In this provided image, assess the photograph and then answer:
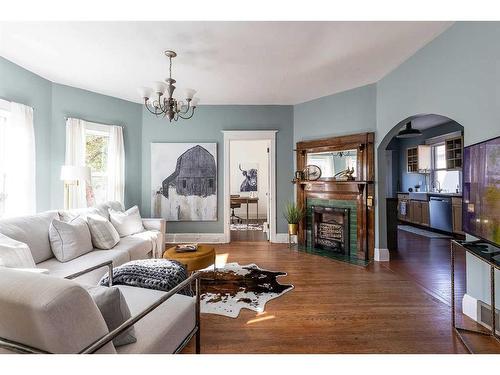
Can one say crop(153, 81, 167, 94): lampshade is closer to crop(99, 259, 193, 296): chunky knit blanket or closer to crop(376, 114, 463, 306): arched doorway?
crop(99, 259, 193, 296): chunky knit blanket

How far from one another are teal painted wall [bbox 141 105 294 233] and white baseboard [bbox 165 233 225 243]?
2.23 feet

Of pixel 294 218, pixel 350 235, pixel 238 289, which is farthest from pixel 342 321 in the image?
pixel 294 218

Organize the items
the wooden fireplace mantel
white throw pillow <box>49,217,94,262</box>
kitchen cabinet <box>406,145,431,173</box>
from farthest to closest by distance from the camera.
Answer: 1. kitchen cabinet <box>406,145,431,173</box>
2. the wooden fireplace mantel
3. white throw pillow <box>49,217,94,262</box>

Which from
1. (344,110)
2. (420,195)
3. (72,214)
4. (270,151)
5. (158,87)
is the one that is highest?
(344,110)

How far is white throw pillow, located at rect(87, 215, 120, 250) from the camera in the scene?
302cm

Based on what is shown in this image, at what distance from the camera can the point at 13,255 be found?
1905 millimetres

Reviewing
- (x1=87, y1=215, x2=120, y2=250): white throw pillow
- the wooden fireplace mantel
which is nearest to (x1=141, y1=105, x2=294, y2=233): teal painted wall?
the wooden fireplace mantel

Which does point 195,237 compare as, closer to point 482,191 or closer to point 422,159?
point 482,191

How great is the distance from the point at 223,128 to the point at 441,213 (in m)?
5.23

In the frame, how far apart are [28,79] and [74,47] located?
1191 mm

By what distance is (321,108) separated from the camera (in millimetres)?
4684

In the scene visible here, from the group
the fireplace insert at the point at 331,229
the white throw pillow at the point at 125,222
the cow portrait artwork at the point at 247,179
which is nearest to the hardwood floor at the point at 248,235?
the fireplace insert at the point at 331,229
